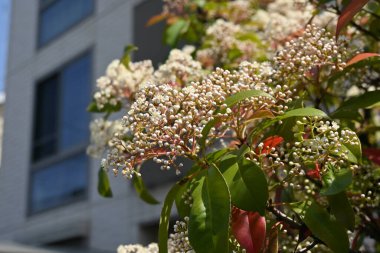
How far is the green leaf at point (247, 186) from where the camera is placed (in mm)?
885

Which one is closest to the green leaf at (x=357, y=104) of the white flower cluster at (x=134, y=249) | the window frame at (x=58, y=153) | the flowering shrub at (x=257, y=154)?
the flowering shrub at (x=257, y=154)

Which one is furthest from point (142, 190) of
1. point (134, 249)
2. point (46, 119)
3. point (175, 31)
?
point (46, 119)

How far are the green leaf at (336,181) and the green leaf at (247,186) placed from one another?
0.11 meters

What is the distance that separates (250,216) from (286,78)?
1.07ft

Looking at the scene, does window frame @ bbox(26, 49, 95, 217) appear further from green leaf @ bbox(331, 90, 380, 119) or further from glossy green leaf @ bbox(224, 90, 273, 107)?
glossy green leaf @ bbox(224, 90, 273, 107)

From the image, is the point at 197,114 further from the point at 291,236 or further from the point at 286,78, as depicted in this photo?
the point at 291,236

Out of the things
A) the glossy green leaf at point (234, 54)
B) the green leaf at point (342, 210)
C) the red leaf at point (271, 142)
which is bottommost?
the green leaf at point (342, 210)

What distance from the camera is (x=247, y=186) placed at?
0.89m

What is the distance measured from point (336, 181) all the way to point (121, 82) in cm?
71

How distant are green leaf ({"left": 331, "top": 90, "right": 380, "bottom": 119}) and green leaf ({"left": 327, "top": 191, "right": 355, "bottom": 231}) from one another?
20cm

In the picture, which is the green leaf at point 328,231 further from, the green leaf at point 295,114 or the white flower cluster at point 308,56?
the white flower cluster at point 308,56

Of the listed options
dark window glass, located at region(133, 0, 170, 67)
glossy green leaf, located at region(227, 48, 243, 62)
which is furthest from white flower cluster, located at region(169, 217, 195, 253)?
dark window glass, located at region(133, 0, 170, 67)

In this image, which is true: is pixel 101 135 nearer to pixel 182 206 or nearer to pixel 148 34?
pixel 182 206

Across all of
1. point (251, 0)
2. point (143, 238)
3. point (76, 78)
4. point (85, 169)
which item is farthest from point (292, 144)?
point (76, 78)
